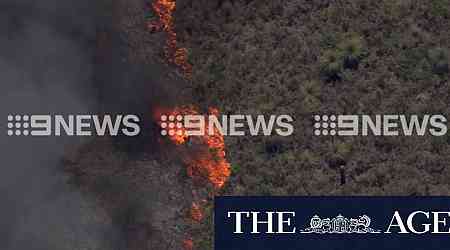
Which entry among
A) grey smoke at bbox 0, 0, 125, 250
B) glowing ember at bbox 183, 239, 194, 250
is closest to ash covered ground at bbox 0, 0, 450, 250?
grey smoke at bbox 0, 0, 125, 250

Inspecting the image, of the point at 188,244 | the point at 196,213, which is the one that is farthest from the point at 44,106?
the point at 188,244

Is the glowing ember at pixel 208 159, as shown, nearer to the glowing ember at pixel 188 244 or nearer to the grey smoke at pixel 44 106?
the glowing ember at pixel 188 244

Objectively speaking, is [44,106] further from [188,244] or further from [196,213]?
[188,244]

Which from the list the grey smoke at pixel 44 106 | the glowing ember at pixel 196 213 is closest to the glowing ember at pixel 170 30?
the grey smoke at pixel 44 106

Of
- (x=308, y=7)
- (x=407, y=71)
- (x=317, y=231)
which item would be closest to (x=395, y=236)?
(x=317, y=231)

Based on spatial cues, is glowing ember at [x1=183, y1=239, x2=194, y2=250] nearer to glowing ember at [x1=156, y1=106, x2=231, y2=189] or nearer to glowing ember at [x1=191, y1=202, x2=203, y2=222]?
glowing ember at [x1=191, y1=202, x2=203, y2=222]

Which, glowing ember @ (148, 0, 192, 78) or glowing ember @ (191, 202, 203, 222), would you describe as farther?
glowing ember @ (148, 0, 192, 78)
